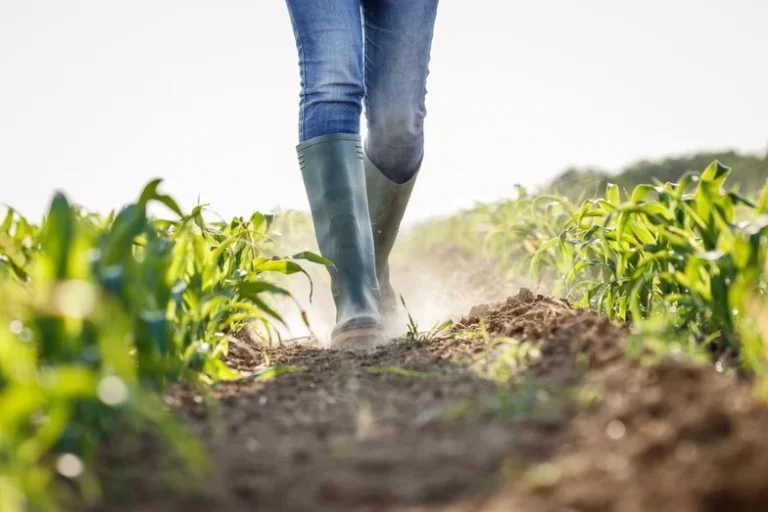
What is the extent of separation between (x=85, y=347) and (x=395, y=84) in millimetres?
1873

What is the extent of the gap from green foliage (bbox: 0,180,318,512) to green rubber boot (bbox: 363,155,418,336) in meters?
1.42

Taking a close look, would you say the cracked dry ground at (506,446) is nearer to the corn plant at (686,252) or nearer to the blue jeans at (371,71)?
the corn plant at (686,252)

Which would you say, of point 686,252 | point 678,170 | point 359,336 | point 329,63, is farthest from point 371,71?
point 678,170

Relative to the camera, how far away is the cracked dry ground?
923 millimetres

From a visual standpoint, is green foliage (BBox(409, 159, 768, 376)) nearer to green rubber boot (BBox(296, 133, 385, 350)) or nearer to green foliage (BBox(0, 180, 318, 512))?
green rubber boot (BBox(296, 133, 385, 350))

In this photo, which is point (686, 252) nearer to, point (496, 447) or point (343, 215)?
point (496, 447)

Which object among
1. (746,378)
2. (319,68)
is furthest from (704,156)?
(746,378)

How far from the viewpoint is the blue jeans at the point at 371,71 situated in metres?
2.55

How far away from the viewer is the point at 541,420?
1156mm

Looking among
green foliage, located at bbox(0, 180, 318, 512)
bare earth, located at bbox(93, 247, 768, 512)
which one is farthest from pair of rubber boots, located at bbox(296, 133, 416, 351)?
bare earth, located at bbox(93, 247, 768, 512)

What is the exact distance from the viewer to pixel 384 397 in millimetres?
1545

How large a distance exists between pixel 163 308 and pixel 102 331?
46 centimetres

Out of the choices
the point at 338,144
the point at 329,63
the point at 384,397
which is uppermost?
the point at 329,63

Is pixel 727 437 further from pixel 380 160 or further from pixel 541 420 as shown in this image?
pixel 380 160
